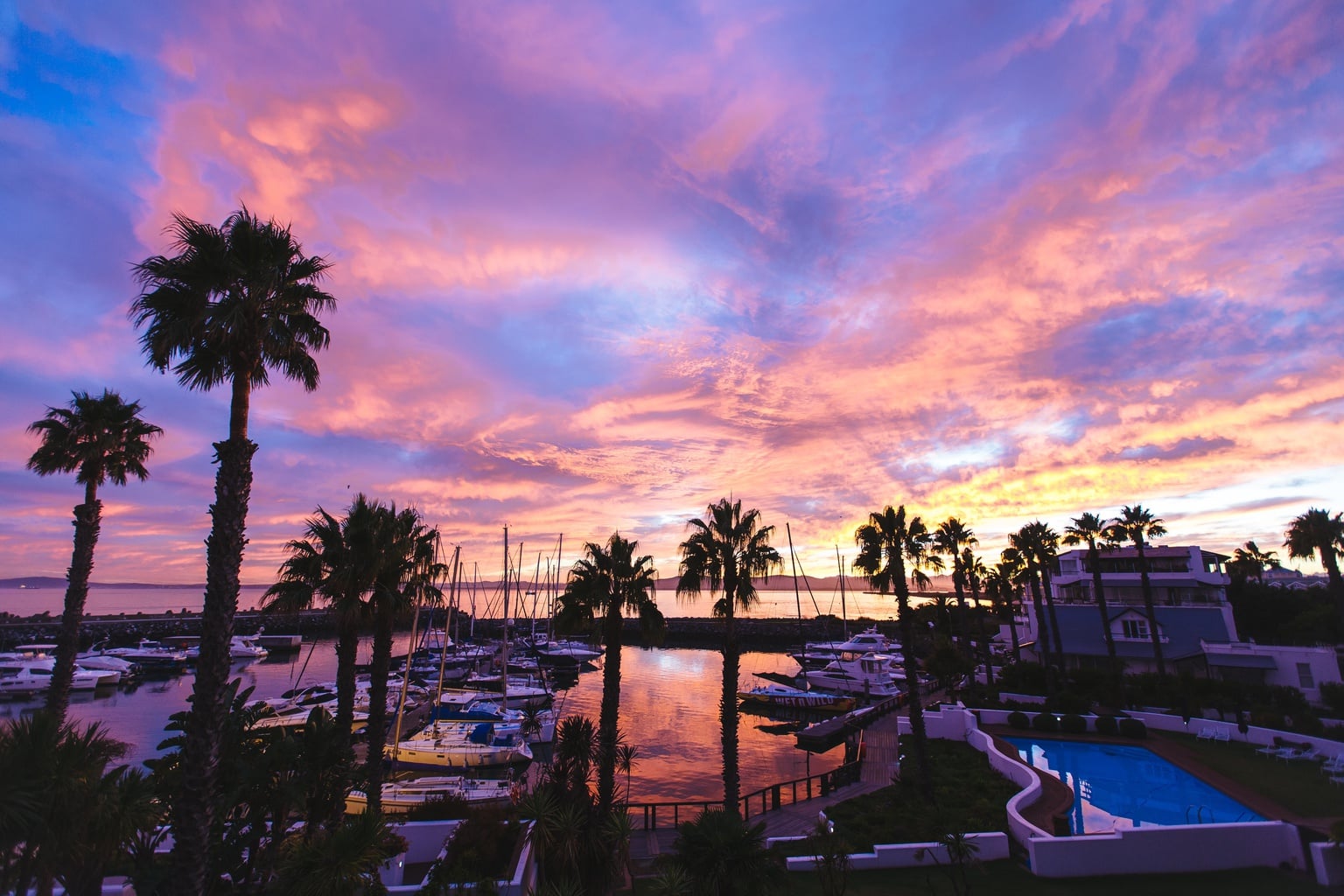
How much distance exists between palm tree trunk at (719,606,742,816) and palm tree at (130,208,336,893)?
1547cm

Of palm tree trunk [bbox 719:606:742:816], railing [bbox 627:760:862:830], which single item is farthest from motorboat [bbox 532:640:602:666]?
palm tree trunk [bbox 719:606:742:816]

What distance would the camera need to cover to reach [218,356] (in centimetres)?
1370

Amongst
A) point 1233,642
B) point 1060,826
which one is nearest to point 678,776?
point 1060,826

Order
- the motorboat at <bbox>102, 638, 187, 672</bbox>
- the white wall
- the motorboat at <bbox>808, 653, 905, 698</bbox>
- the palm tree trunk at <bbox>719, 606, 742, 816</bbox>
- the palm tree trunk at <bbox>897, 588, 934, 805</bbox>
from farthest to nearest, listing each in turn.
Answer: the motorboat at <bbox>102, 638, 187, 672</bbox>
the motorboat at <bbox>808, 653, 905, 698</bbox>
the palm tree trunk at <bbox>897, 588, 934, 805</bbox>
the palm tree trunk at <bbox>719, 606, 742, 816</bbox>
the white wall

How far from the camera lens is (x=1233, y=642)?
47.0 metres

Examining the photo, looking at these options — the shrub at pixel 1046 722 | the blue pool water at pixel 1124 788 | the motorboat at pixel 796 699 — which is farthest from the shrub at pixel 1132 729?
the motorboat at pixel 796 699

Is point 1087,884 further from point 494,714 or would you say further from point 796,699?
point 796,699

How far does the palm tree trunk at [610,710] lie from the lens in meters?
19.3

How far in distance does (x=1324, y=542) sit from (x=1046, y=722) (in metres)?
30.2

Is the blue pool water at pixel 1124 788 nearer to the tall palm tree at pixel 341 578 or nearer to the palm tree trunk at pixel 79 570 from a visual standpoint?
the tall palm tree at pixel 341 578

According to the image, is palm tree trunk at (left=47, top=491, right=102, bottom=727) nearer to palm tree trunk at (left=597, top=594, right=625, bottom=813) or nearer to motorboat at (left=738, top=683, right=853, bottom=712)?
palm tree trunk at (left=597, top=594, right=625, bottom=813)

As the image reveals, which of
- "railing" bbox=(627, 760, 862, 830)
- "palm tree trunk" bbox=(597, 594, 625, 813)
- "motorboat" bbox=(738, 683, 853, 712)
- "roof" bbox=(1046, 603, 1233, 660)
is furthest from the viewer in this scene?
"motorboat" bbox=(738, 683, 853, 712)

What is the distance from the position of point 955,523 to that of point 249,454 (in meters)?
47.9

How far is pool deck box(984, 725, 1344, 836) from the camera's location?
66.2 ft
